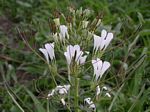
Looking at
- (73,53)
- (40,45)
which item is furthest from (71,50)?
(40,45)

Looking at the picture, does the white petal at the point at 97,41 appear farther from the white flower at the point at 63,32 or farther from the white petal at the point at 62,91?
the white petal at the point at 62,91

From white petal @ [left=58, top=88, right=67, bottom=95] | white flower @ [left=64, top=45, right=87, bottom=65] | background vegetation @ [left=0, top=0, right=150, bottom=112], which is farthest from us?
background vegetation @ [left=0, top=0, right=150, bottom=112]

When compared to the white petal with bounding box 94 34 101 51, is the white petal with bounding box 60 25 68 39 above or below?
above

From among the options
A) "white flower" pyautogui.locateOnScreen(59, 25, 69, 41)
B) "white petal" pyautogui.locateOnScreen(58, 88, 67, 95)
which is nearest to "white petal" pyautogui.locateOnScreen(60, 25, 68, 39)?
"white flower" pyautogui.locateOnScreen(59, 25, 69, 41)

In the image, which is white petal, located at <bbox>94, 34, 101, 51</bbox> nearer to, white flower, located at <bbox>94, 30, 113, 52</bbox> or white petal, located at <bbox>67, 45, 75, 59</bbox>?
white flower, located at <bbox>94, 30, 113, 52</bbox>

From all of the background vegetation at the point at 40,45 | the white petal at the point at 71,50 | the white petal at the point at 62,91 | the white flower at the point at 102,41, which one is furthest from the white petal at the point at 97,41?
the background vegetation at the point at 40,45

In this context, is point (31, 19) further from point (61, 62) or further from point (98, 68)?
point (98, 68)

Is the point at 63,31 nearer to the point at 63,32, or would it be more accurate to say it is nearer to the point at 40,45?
the point at 63,32
